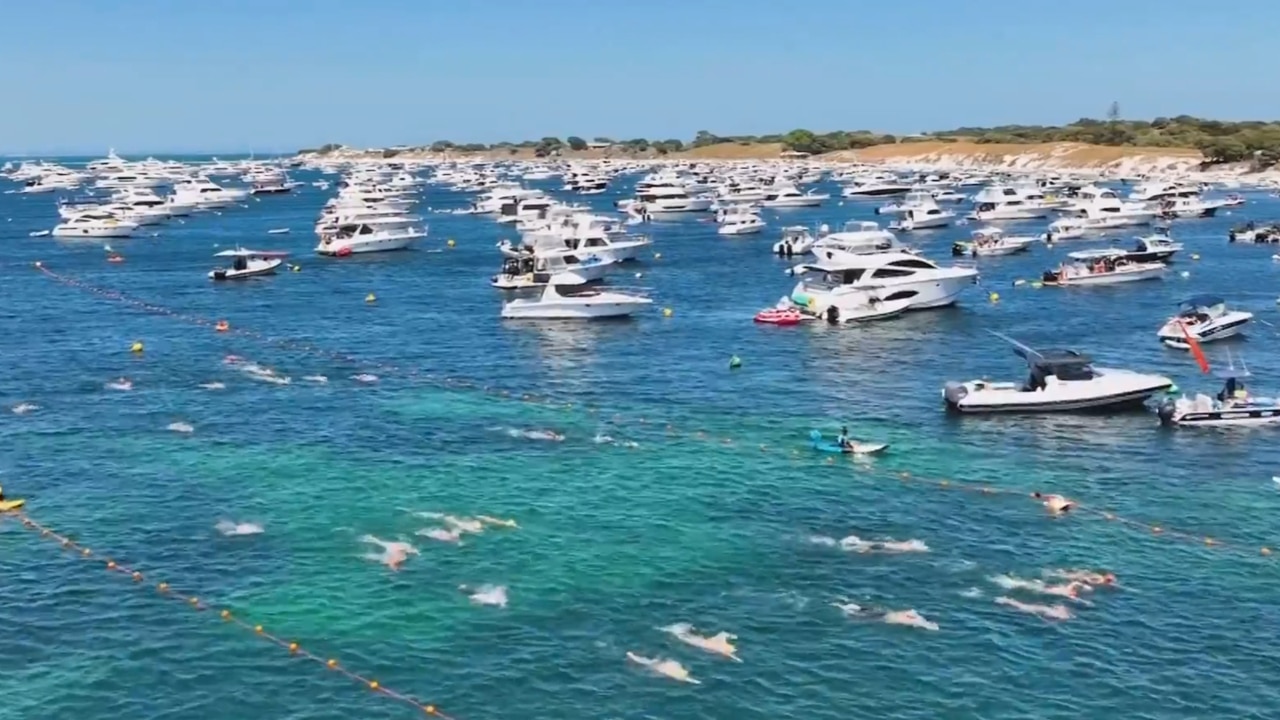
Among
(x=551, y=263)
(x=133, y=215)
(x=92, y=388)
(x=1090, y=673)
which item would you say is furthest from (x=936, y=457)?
(x=133, y=215)

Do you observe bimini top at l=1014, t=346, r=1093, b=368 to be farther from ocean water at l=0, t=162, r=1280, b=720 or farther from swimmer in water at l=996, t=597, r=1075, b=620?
swimmer in water at l=996, t=597, r=1075, b=620

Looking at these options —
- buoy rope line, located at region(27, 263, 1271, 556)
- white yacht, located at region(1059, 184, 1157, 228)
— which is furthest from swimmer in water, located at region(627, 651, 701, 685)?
white yacht, located at region(1059, 184, 1157, 228)

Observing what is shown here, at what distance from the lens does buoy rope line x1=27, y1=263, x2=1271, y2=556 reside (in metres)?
49.5

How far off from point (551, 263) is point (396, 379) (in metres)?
45.1

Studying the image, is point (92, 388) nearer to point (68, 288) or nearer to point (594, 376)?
point (594, 376)

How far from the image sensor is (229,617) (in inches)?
1623

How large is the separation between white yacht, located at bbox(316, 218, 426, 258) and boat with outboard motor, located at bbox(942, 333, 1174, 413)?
9928 centimetres

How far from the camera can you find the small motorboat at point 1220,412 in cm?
6391

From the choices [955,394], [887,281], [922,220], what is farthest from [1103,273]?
[922,220]

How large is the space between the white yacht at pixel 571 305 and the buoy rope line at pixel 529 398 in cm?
1751

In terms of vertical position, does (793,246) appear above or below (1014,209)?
below

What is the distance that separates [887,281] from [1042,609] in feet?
196

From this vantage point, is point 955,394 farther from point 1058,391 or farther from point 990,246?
point 990,246

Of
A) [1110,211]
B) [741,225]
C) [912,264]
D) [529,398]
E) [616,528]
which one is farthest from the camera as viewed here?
[741,225]
